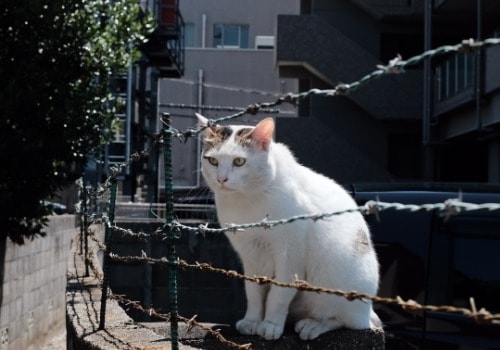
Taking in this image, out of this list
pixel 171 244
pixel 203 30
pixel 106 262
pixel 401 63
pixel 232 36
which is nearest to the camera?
pixel 401 63

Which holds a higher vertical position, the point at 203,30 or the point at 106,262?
the point at 203,30

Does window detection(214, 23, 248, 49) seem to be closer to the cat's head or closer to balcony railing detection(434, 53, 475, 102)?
balcony railing detection(434, 53, 475, 102)

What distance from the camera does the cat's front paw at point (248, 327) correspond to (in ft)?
9.30

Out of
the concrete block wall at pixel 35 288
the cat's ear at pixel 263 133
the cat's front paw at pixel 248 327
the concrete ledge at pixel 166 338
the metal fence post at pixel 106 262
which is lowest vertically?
the concrete block wall at pixel 35 288

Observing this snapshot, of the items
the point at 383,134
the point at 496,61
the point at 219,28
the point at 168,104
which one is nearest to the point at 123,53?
the point at 496,61

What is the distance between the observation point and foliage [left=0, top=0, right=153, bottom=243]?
627cm

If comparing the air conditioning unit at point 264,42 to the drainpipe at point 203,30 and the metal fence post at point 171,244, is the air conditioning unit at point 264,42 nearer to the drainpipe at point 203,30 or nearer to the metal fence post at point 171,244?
the drainpipe at point 203,30

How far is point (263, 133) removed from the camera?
8.85ft

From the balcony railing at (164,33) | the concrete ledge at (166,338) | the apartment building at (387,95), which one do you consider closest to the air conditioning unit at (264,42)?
the apartment building at (387,95)

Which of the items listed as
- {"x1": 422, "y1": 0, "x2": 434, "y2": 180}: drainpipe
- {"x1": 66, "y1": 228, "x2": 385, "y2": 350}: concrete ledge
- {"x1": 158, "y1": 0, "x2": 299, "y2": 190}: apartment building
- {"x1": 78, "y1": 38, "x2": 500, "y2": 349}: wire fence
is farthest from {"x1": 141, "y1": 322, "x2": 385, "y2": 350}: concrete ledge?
{"x1": 158, "y1": 0, "x2": 299, "y2": 190}: apartment building

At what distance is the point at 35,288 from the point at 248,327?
5.84 m

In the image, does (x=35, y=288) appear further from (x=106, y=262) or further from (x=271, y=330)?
(x=271, y=330)

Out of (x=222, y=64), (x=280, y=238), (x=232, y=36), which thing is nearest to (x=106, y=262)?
(x=280, y=238)

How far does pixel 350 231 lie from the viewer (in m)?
2.88
